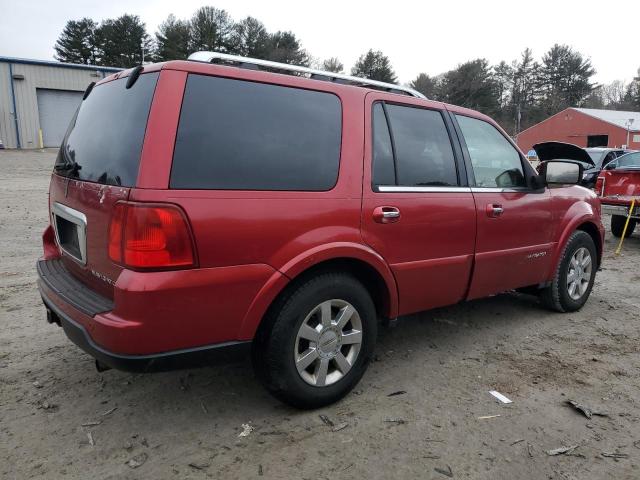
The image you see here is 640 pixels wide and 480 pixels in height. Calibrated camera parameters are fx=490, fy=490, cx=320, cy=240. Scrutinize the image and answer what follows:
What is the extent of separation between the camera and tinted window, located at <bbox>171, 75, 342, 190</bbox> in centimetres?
A: 233

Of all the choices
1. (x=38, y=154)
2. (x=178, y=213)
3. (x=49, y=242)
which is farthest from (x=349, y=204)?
(x=38, y=154)

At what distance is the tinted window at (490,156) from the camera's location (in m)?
3.72

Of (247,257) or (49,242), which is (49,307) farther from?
(247,257)

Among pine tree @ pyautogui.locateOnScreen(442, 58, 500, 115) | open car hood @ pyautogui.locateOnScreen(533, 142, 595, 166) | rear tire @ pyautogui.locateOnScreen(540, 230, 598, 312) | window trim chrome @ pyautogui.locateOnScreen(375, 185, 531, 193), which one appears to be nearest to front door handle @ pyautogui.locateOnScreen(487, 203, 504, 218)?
window trim chrome @ pyautogui.locateOnScreen(375, 185, 531, 193)

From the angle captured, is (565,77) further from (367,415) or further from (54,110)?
(367,415)

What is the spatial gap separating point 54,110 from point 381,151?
99.5 feet

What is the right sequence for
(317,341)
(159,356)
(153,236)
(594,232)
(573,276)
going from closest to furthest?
(153,236)
(159,356)
(317,341)
(573,276)
(594,232)

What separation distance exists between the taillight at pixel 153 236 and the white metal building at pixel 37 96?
27.5 m

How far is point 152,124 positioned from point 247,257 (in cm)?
76

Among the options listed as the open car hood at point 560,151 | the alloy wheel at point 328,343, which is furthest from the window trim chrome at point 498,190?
the open car hood at point 560,151

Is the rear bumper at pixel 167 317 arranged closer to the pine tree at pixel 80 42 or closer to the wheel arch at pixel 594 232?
the wheel arch at pixel 594 232

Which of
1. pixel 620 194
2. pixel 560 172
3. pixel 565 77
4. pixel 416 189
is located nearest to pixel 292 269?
pixel 416 189

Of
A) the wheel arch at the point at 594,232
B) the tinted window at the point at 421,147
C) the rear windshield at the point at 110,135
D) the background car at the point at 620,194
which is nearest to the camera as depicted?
the rear windshield at the point at 110,135

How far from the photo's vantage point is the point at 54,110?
2812 cm
